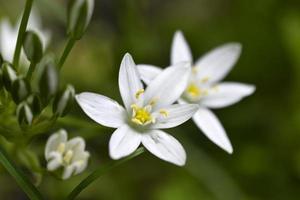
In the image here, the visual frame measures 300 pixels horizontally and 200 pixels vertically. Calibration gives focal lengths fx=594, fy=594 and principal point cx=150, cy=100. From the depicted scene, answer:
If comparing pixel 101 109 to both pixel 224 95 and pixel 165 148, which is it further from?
pixel 224 95

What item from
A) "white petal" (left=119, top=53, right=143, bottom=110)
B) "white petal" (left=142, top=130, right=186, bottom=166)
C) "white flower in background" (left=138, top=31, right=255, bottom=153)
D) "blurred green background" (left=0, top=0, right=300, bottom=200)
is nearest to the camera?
"white petal" (left=142, top=130, right=186, bottom=166)

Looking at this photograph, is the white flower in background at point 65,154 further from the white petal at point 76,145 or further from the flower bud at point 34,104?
the flower bud at point 34,104

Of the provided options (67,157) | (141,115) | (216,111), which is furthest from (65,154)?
(216,111)

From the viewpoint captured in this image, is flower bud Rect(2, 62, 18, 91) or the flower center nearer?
flower bud Rect(2, 62, 18, 91)

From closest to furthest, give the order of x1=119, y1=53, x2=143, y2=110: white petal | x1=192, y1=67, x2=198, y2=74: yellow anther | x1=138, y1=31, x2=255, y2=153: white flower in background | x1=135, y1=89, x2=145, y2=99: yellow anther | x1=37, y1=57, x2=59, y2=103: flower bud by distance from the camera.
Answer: x1=37, y1=57, x2=59, y2=103: flower bud < x1=119, y1=53, x2=143, y2=110: white petal < x1=135, y1=89, x2=145, y2=99: yellow anther < x1=138, y1=31, x2=255, y2=153: white flower in background < x1=192, y1=67, x2=198, y2=74: yellow anther

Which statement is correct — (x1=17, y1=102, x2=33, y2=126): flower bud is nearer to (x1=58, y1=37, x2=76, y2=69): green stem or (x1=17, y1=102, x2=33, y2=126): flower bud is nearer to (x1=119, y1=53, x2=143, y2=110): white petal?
(x1=58, y1=37, x2=76, y2=69): green stem

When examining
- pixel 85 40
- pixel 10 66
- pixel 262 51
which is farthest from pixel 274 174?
pixel 10 66

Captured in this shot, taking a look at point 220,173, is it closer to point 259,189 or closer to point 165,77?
point 259,189


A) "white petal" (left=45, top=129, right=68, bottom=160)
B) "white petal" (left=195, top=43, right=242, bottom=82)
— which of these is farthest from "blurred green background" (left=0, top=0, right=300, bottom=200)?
"white petal" (left=45, top=129, right=68, bottom=160)
